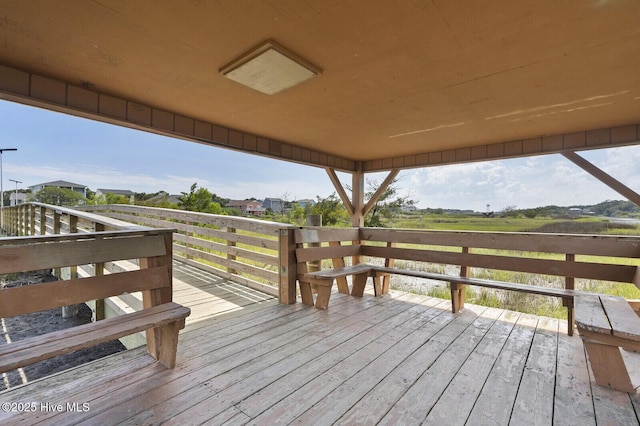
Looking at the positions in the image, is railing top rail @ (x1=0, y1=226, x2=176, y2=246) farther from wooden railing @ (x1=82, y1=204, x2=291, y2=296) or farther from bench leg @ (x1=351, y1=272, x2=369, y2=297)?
bench leg @ (x1=351, y1=272, x2=369, y2=297)

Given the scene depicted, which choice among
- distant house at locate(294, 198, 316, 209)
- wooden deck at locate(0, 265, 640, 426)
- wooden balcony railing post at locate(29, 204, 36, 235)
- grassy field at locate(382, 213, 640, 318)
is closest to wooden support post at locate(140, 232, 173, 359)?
wooden deck at locate(0, 265, 640, 426)

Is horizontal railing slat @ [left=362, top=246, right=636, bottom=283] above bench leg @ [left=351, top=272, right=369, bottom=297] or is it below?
above

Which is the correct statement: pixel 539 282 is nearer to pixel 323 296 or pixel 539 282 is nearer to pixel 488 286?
pixel 488 286

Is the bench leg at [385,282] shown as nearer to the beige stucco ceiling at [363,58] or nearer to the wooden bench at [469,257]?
the wooden bench at [469,257]

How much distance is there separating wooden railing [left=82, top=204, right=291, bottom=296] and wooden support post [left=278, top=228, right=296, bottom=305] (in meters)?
0.08

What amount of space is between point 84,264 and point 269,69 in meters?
1.64

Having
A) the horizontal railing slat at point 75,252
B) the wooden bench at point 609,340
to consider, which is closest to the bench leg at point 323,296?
the horizontal railing slat at point 75,252

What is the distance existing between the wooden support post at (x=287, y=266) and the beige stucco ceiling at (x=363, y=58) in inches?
50.7

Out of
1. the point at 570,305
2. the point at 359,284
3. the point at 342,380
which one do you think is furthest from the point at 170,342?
the point at 570,305

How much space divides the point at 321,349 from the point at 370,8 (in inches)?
82.8

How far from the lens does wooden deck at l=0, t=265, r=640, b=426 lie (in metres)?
1.38

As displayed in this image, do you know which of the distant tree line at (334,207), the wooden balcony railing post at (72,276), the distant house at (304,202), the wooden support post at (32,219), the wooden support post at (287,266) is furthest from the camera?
the distant house at (304,202)

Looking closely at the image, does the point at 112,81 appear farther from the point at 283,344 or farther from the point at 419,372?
the point at 419,372

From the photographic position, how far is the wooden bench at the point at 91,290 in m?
1.33
